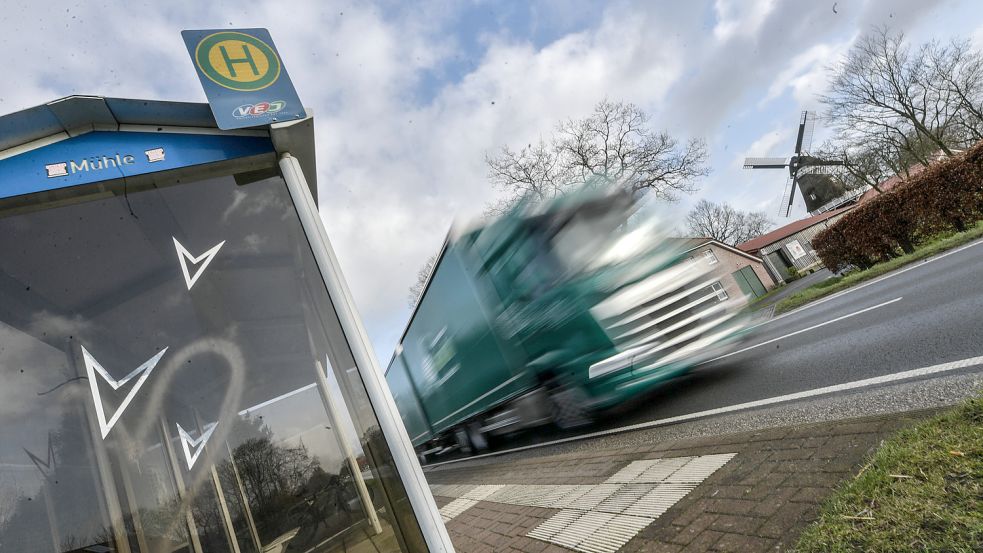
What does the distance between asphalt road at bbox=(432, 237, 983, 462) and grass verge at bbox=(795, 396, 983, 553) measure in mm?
901

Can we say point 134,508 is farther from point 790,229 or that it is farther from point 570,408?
point 790,229

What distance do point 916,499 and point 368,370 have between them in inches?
111

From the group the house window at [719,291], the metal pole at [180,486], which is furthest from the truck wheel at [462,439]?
the metal pole at [180,486]

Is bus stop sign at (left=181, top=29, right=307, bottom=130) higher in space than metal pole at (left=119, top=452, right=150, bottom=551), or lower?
higher

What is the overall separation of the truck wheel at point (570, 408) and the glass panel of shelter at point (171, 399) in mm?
3962

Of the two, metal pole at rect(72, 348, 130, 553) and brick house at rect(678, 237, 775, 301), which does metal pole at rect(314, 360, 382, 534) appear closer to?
metal pole at rect(72, 348, 130, 553)

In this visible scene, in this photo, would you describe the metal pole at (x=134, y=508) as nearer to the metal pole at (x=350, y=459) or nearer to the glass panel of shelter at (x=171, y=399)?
the glass panel of shelter at (x=171, y=399)

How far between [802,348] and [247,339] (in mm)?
7179

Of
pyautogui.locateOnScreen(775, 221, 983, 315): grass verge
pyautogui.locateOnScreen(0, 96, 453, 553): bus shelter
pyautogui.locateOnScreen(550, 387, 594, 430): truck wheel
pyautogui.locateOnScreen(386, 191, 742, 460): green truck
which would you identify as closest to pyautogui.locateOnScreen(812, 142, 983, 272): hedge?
pyautogui.locateOnScreen(775, 221, 983, 315): grass verge

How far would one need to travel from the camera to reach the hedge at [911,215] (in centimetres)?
1132

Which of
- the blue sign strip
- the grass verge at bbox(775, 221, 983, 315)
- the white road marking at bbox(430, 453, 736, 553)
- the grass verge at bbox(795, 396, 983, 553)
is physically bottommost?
the grass verge at bbox(775, 221, 983, 315)

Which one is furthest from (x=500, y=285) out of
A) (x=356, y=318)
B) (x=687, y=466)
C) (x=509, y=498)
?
(x=356, y=318)

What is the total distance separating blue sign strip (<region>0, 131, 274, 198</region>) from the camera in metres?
2.47

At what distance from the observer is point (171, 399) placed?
2787 mm
